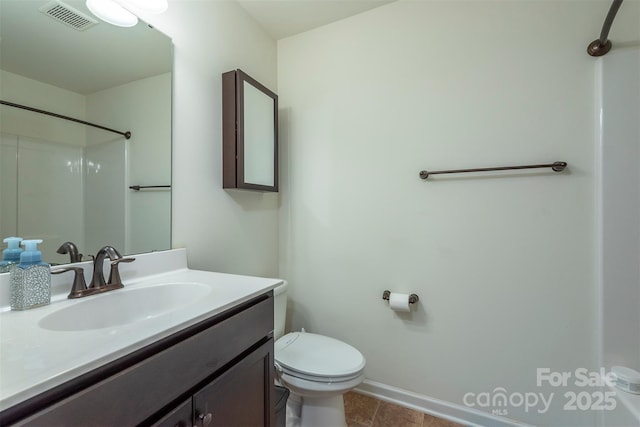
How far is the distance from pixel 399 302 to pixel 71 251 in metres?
1.45

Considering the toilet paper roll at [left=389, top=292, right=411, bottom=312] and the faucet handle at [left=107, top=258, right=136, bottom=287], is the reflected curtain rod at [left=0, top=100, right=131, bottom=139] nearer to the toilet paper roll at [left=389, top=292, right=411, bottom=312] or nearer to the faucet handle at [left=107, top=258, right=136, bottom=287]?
the faucet handle at [left=107, top=258, right=136, bottom=287]

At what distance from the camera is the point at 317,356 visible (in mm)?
1348

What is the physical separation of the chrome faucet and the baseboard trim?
1612 mm

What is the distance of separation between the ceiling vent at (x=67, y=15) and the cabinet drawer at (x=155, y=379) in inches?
44.4

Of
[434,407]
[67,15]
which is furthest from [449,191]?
[67,15]

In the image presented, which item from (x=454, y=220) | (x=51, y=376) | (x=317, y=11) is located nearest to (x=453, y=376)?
(x=454, y=220)

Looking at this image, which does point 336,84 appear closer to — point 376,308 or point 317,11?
point 317,11

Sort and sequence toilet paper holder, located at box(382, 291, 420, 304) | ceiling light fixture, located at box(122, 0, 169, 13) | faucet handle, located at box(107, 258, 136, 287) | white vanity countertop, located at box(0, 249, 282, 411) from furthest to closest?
toilet paper holder, located at box(382, 291, 420, 304) → ceiling light fixture, located at box(122, 0, 169, 13) → faucet handle, located at box(107, 258, 136, 287) → white vanity countertop, located at box(0, 249, 282, 411)

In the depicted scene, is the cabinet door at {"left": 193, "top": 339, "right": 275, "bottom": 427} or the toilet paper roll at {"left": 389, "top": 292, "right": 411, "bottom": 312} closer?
the cabinet door at {"left": 193, "top": 339, "right": 275, "bottom": 427}

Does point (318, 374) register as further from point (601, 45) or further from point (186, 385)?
point (601, 45)

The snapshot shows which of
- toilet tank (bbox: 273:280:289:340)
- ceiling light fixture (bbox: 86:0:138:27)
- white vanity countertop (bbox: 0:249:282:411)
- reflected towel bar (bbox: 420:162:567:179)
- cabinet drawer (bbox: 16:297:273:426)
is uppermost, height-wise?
ceiling light fixture (bbox: 86:0:138:27)

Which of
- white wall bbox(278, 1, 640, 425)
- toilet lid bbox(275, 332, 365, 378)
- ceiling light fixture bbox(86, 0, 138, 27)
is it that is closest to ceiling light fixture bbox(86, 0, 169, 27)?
ceiling light fixture bbox(86, 0, 138, 27)

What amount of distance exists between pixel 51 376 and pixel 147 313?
22.3 inches

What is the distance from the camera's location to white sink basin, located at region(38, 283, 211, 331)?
761 millimetres
